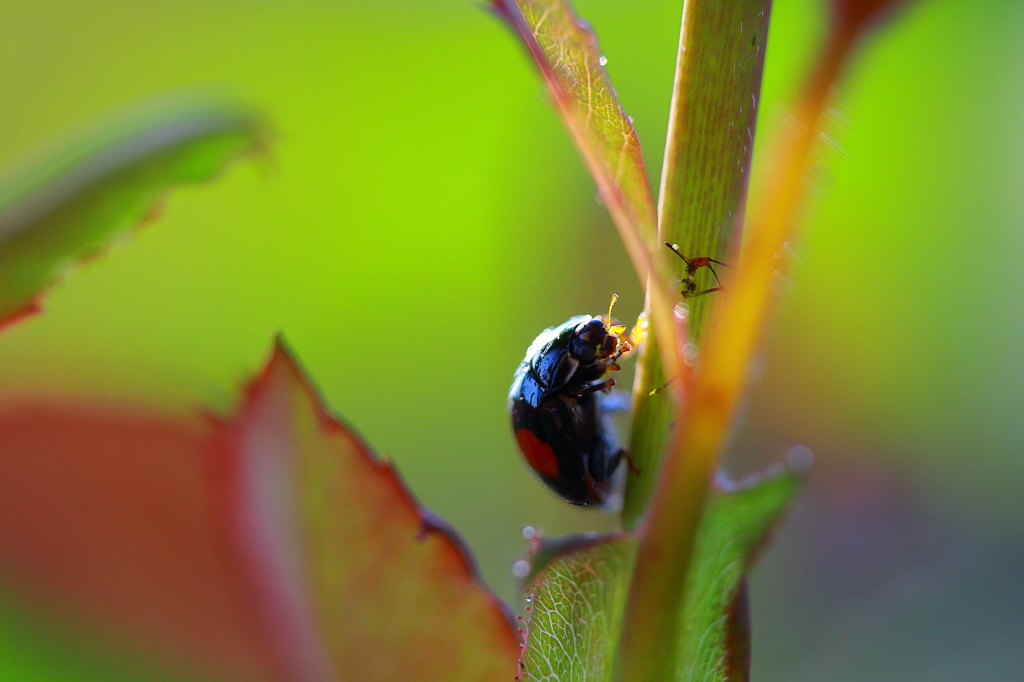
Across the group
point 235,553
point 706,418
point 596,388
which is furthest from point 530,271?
point 706,418

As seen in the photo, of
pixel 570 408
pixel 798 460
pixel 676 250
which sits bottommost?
pixel 570 408

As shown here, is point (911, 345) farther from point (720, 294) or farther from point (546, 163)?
point (720, 294)

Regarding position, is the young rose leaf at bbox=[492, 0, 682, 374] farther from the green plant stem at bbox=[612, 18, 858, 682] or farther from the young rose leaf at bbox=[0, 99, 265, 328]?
the young rose leaf at bbox=[0, 99, 265, 328]

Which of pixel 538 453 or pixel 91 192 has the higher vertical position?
pixel 91 192

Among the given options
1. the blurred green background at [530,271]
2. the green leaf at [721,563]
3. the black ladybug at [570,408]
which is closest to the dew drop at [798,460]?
the green leaf at [721,563]

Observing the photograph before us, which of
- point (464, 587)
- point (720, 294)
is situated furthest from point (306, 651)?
point (720, 294)

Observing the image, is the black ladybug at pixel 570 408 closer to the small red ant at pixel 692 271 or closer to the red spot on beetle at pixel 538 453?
the red spot on beetle at pixel 538 453

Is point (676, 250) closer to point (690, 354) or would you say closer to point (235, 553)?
point (690, 354)
